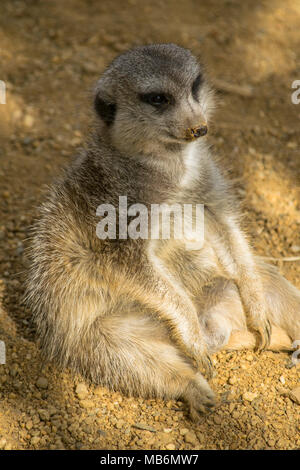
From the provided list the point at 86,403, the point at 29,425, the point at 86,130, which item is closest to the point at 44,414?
the point at 29,425

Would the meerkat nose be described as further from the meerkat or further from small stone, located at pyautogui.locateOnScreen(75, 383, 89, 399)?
small stone, located at pyautogui.locateOnScreen(75, 383, 89, 399)

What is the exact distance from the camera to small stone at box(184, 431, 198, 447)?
2191mm

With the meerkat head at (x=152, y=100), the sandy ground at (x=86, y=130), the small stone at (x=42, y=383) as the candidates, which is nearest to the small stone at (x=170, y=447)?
the sandy ground at (x=86, y=130)

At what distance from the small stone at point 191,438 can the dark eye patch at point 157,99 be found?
1.28m

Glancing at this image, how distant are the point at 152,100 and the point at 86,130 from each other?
4.84 feet

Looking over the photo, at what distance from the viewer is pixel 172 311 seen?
2.32m

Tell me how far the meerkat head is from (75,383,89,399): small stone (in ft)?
3.29

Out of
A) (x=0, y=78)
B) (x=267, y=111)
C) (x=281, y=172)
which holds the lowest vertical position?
(x=281, y=172)

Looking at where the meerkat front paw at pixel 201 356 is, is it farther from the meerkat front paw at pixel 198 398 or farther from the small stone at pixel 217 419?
the small stone at pixel 217 419

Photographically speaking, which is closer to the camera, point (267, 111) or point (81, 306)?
point (81, 306)

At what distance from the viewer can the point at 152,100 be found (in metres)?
2.21

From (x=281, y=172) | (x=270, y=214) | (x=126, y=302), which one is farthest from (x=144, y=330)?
(x=281, y=172)

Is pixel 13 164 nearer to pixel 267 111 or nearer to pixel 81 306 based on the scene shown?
pixel 81 306

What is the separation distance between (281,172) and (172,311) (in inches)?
58.2
